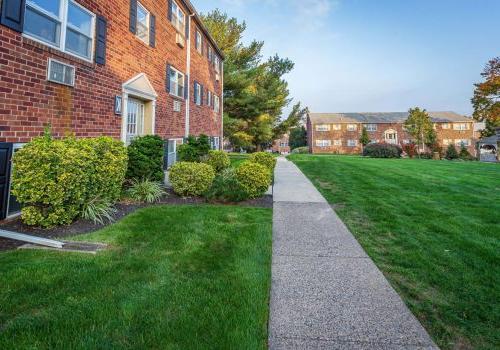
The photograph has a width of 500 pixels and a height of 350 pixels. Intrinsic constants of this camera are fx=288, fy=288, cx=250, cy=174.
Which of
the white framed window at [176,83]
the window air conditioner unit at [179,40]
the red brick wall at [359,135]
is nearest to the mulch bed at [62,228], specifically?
the white framed window at [176,83]

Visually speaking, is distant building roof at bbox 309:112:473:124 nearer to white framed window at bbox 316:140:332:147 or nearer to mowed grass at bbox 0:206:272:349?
white framed window at bbox 316:140:332:147

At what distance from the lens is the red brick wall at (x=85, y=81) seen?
4.90m

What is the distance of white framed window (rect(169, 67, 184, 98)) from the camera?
12031 millimetres

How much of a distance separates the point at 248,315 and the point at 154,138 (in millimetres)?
6378

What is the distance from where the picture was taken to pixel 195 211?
5.99 m

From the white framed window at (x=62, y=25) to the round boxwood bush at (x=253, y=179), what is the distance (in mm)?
4621

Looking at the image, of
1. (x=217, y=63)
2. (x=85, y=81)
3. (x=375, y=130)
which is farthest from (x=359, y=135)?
(x=85, y=81)

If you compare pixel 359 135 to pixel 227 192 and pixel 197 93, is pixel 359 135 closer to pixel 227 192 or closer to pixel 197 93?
pixel 197 93

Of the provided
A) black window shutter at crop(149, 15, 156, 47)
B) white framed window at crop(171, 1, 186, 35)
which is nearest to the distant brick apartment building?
white framed window at crop(171, 1, 186, 35)

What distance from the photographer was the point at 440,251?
12.9 ft

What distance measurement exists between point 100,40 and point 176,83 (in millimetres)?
5430

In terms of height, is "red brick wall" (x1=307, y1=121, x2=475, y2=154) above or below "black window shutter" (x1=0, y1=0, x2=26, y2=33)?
above

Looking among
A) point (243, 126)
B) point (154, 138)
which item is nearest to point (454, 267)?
point (154, 138)

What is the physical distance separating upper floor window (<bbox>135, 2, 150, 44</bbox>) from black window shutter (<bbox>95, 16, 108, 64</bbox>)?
1932 mm
